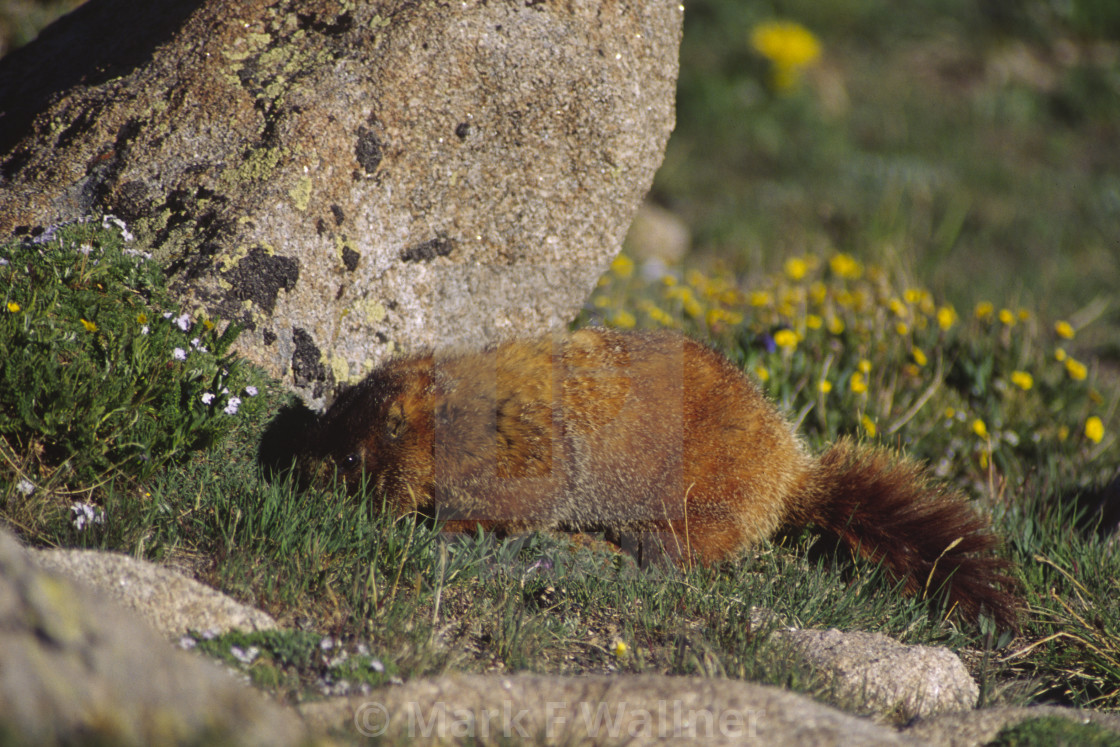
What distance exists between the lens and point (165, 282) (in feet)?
10.7

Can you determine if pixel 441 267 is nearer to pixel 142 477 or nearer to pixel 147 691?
pixel 142 477

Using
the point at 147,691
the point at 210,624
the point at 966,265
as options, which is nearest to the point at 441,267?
the point at 210,624

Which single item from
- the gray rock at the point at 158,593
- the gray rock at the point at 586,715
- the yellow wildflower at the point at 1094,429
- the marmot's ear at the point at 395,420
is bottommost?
the yellow wildflower at the point at 1094,429

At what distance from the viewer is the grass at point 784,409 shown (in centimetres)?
267

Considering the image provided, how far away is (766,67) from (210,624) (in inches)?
370

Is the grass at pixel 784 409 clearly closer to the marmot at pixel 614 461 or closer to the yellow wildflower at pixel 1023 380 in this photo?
the yellow wildflower at pixel 1023 380

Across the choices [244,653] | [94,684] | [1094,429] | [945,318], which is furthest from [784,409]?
[94,684]

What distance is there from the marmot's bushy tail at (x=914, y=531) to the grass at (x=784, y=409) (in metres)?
0.10

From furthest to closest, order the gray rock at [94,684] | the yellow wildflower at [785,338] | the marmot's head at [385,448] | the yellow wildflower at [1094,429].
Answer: the yellow wildflower at [785,338]
the yellow wildflower at [1094,429]
the marmot's head at [385,448]
the gray rock at [94,684]

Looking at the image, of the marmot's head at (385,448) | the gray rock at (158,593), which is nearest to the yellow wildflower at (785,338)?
the marmot's head at (385,448)

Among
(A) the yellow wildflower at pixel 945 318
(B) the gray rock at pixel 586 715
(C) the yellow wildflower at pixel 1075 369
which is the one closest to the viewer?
(B) the gray rock at pixel 586 715

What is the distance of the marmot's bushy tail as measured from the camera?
10.7ft

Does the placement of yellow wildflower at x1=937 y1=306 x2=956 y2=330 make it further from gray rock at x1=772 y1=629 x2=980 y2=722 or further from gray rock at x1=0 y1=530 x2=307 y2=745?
gray rock at x1=0 y1=530 x2=307 y2=745

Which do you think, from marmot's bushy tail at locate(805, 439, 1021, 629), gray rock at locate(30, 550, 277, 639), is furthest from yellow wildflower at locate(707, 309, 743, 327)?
gray rock at locate(30, 550, 277, 639)
